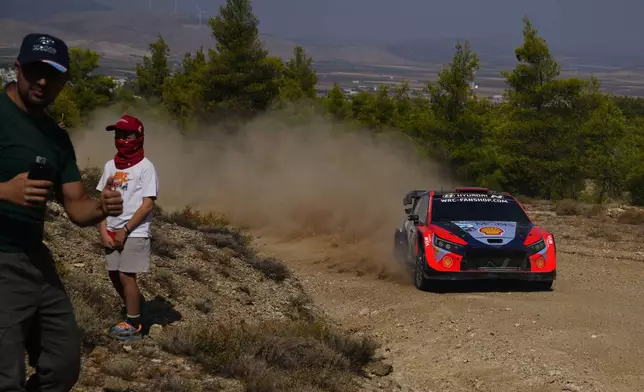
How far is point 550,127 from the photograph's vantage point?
4125 centimetres

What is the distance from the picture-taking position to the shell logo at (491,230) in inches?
516

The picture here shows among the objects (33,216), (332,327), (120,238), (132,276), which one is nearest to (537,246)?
(332,327)

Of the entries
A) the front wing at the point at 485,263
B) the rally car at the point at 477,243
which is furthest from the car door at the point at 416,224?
the front wing at the point at 485,263

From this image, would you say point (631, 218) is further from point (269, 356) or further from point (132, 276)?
point (132, 276)

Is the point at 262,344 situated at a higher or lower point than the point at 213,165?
higher

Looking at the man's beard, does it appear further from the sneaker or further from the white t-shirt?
the sneaker

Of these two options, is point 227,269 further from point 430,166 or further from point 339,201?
point 430,166

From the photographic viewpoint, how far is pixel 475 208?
14102 millimetres

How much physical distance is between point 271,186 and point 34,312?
2838cm

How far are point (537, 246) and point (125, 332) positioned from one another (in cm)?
734

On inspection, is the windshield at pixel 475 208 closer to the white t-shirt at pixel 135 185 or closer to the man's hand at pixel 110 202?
the white t-shirt at pixel 135 185

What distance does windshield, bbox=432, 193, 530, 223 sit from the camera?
13.9 metres

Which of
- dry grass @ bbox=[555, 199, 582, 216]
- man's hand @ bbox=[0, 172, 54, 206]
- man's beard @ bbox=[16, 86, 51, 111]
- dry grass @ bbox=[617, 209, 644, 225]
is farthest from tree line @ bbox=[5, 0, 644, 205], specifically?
man's hand @ bbox=[0, 172, 54, 206]

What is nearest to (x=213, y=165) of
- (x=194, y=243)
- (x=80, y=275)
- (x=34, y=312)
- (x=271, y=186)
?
(x=271, y=186)
